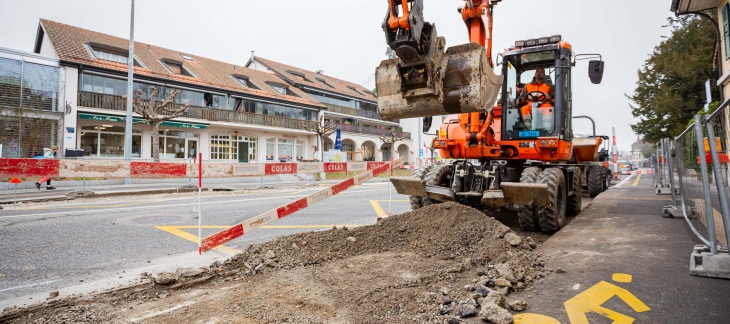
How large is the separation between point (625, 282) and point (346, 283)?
96.3 inches

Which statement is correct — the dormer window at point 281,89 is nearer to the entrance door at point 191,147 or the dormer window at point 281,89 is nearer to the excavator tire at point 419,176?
the entrance door at point 191,147

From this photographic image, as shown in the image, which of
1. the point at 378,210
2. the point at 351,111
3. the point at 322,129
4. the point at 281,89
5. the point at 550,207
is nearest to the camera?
the point at 550,207

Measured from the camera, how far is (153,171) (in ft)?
40.7

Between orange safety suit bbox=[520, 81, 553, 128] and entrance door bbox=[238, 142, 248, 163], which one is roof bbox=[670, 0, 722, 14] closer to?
orange safety suit bbox=[520, 81, 553, 128]

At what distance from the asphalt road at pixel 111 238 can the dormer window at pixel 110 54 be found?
21.0m

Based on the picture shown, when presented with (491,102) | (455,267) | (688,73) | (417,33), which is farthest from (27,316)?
(688,73)

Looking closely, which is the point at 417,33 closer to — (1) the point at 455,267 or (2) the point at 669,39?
(1) the point at 455,267

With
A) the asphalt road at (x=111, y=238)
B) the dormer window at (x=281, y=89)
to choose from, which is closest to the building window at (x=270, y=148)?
the dormer window at (x=281, y=89)

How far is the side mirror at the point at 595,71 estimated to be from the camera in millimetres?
6250

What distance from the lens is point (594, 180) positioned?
472 inches

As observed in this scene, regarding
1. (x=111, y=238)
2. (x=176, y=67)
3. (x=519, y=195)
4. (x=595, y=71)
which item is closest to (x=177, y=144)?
(x=176, y=67)

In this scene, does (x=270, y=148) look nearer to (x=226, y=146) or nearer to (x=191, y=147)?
(x=226, y=146)

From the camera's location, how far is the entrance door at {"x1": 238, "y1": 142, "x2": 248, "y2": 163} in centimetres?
3328

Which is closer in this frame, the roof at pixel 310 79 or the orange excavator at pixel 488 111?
the orange excavator at pixel 488 111
